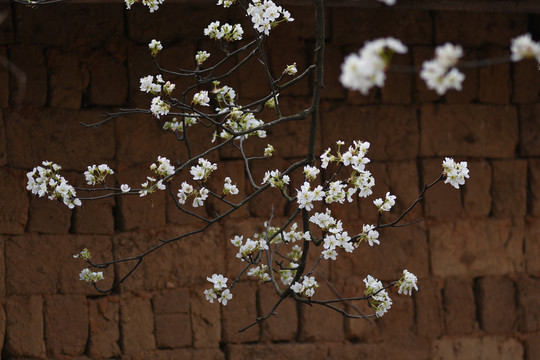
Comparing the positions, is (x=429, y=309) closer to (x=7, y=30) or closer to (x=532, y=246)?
(x=532, y=246)

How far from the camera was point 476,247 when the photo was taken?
5.63 m

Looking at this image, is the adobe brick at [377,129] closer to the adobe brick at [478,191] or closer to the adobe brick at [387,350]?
the adobe brick at [478,191]

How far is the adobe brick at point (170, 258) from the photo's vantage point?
5131mm

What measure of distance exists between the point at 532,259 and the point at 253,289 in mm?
1920

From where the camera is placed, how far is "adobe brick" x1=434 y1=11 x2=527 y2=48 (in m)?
5.62

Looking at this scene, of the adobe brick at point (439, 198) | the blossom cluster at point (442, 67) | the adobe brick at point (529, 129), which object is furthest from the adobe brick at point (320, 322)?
the blossom cluster at point (442, 67)

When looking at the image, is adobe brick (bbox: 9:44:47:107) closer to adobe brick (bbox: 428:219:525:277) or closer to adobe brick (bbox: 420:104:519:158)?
adobe brick (bbox: 420:104:519:158)

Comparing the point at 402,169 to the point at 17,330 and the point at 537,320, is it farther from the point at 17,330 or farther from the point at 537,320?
the point at 17,330

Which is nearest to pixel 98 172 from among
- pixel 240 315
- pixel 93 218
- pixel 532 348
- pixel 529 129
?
pixel 93 218

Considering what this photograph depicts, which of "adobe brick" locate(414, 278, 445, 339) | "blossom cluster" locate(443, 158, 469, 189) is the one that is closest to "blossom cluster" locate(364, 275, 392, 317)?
"blossom cluster" locate(443, 158, 469, 189)

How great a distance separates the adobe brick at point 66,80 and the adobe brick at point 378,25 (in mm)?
1605

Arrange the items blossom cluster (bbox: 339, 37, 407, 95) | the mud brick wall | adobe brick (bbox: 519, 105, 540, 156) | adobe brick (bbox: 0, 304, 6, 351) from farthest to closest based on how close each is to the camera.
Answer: adobe brick (bbox: 519, 105, 540, 156) < the mud brick wall < adobe brick (bbox: 0, 304, 6, 351) < blossom cluster (bbox: 339, 37, 407, 95)

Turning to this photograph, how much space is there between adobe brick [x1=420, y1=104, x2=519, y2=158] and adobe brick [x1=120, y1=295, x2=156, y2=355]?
2.03 meters

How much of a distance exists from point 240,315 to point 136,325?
0.63 metres
